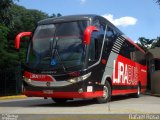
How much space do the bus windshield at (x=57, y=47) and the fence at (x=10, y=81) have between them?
52.5ft

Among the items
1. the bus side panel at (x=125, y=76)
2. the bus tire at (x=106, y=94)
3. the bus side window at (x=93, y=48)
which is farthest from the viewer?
the bus side panel at (x=125, y=76)

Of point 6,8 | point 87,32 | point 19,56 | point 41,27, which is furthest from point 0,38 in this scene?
point 87,32

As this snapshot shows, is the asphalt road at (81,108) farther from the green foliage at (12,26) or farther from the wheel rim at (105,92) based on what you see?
the green foliage at (12,26)

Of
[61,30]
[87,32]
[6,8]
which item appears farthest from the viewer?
[6,8]

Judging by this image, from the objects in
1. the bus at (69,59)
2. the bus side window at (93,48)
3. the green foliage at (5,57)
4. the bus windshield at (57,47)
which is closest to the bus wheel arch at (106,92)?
the bus at (69,59)

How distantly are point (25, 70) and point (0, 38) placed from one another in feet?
61.0

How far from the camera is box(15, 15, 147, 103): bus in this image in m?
16.3

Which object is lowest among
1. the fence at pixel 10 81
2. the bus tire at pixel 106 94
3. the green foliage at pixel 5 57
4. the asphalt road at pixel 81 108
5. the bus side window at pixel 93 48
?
the asphalt road at pixel 81 108

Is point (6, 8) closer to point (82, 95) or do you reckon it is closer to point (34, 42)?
point (34, 42)

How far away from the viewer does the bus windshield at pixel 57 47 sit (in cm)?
1644

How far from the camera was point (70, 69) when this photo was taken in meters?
16.2

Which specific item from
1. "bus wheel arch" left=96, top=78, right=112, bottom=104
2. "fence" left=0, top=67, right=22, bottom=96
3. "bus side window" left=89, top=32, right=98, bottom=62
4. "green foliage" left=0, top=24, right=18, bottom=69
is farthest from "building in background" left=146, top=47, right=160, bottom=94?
"bus side window" left=89, top=32, right=98, bottom=62

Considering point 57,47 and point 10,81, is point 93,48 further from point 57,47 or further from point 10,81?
point 10,81

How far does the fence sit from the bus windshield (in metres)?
16.0
